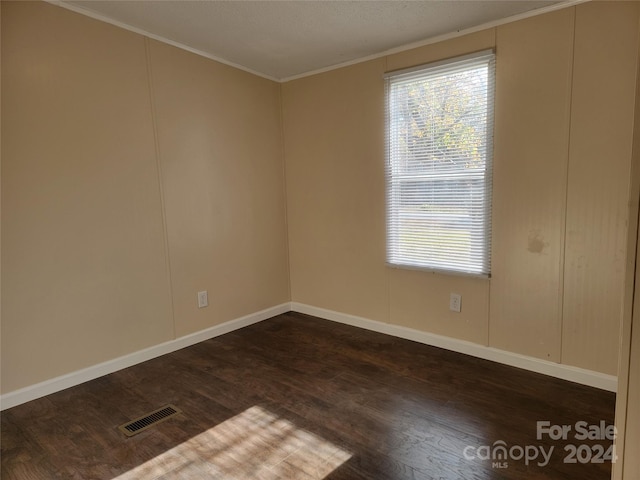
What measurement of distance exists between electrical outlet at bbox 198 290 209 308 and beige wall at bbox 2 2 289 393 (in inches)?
2.1

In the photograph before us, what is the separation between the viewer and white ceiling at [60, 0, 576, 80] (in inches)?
91.1

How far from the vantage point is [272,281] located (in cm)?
385

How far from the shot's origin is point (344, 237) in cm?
355

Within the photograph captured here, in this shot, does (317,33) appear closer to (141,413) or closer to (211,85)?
(211,85)

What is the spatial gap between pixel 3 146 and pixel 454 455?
286cm

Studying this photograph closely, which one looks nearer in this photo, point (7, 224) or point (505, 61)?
point (7, 224)

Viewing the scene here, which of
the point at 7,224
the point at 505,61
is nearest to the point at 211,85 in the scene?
the point at 7,224

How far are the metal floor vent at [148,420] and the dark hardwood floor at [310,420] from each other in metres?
0.04

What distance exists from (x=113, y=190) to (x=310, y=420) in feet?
6.48

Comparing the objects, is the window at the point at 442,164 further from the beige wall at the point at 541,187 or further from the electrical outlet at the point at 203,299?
the electrical outlet at the point at 203,299

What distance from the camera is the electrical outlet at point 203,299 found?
320 centimetres

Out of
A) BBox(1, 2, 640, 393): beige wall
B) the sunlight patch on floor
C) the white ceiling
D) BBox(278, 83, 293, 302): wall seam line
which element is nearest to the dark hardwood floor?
the sunlight patch on floor

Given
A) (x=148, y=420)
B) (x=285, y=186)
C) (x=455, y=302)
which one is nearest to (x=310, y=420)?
(x=148, y=420)

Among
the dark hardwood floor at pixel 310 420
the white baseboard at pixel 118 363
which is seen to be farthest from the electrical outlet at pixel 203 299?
the dark hardwood floor at pixel 310 420
